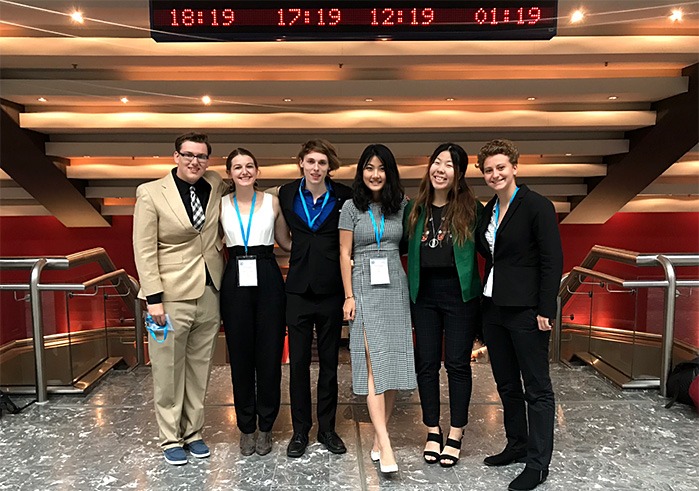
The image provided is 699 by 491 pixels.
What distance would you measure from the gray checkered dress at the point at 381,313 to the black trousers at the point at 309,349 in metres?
0.15

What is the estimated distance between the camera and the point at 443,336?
8.43 ft

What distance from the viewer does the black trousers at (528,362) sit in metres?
2.28

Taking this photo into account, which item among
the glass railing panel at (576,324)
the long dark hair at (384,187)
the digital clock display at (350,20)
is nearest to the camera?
the long dark hair at (384,187)

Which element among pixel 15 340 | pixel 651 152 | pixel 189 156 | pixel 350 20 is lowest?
pixel 15 340

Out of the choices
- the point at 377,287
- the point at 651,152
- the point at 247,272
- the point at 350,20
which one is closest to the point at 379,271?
the point at 377,287

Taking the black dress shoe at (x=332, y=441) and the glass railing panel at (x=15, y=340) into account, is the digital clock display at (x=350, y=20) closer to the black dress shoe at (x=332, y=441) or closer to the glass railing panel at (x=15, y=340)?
the glass railing panel at (x=15, y=340)

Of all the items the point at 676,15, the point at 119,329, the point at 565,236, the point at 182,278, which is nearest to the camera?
the point at 182,278

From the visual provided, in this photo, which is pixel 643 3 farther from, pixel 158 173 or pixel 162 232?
pixel 158 173

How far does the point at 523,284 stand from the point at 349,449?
1.23 metres

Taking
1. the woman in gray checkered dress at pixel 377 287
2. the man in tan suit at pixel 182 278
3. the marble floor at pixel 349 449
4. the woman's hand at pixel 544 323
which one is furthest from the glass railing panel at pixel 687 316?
the man in tan suit at pixel 182 278

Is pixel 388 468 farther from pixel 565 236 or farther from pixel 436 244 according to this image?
pixel 565 236

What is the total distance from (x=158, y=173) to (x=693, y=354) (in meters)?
5.07

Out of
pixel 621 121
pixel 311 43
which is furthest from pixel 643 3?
pixel 311 43

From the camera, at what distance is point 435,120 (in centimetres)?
472
